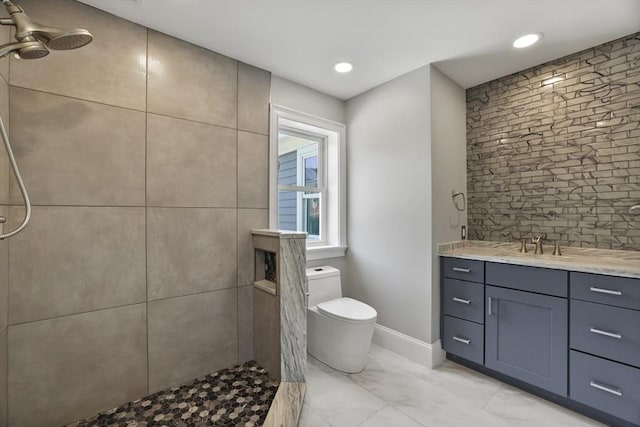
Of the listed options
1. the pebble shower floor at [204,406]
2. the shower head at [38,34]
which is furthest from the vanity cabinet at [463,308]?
the shower head at [38,34]

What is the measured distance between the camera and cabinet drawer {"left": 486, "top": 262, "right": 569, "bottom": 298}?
1751mm

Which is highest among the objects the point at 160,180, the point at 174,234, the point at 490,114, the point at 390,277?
the point at 490,114

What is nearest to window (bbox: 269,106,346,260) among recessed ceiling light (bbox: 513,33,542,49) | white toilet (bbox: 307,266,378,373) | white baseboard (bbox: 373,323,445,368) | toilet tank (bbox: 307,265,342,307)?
toilet tank (bbox: 307,265,342,307)

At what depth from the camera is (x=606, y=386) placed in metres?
1.58

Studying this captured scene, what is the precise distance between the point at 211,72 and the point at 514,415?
121 inches

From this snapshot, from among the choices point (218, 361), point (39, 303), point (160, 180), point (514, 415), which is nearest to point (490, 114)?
point (514, 415)

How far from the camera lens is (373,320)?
6.86 feet

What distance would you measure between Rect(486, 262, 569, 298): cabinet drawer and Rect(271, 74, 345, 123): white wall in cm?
199

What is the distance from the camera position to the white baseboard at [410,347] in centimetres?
225

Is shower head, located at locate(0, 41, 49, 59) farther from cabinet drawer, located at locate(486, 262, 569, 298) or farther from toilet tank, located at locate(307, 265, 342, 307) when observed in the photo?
cabinet drawer, located at locate(486, 262, 569, 298)

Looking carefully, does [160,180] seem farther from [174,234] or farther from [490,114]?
[490,114]

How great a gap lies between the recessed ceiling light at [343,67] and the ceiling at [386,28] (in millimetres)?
60

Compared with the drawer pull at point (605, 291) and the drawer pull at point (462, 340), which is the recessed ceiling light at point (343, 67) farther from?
the drawer pull at point (462, 340)

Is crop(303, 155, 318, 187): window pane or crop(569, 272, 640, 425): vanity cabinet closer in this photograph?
crop(569, 272, 640, 425): vanity cabinet
